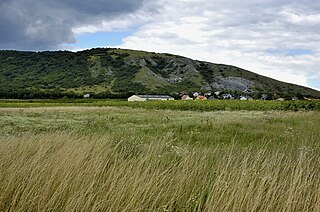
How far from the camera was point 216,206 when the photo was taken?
13.9 feet

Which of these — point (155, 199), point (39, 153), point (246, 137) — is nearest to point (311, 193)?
point (155, 199)

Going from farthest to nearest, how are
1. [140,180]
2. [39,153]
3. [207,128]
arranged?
1. [207,128]
2. [39,153]
3. [140,180]

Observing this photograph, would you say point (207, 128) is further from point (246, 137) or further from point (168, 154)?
point (168, 154)

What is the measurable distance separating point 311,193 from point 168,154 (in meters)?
3.06

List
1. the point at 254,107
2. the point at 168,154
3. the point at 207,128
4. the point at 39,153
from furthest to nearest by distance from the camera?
the point at 254,107 < the point at 207,128 < the point at 168,154 < the point at 39,153

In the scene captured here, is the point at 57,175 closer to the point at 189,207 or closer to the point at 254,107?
the point at 189,207

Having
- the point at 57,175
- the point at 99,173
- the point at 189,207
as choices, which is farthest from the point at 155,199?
the point at 57,175

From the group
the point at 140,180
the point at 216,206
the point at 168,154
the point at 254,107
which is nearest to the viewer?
the point at 216,206

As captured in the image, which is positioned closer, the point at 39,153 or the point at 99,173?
the point at 99,173

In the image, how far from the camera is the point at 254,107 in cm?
5638

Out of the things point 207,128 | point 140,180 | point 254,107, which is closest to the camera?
point 140,180

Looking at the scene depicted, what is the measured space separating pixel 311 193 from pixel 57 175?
4087 mm

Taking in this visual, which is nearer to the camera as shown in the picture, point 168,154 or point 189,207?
point 189,207

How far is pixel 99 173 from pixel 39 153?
5.59 ft
